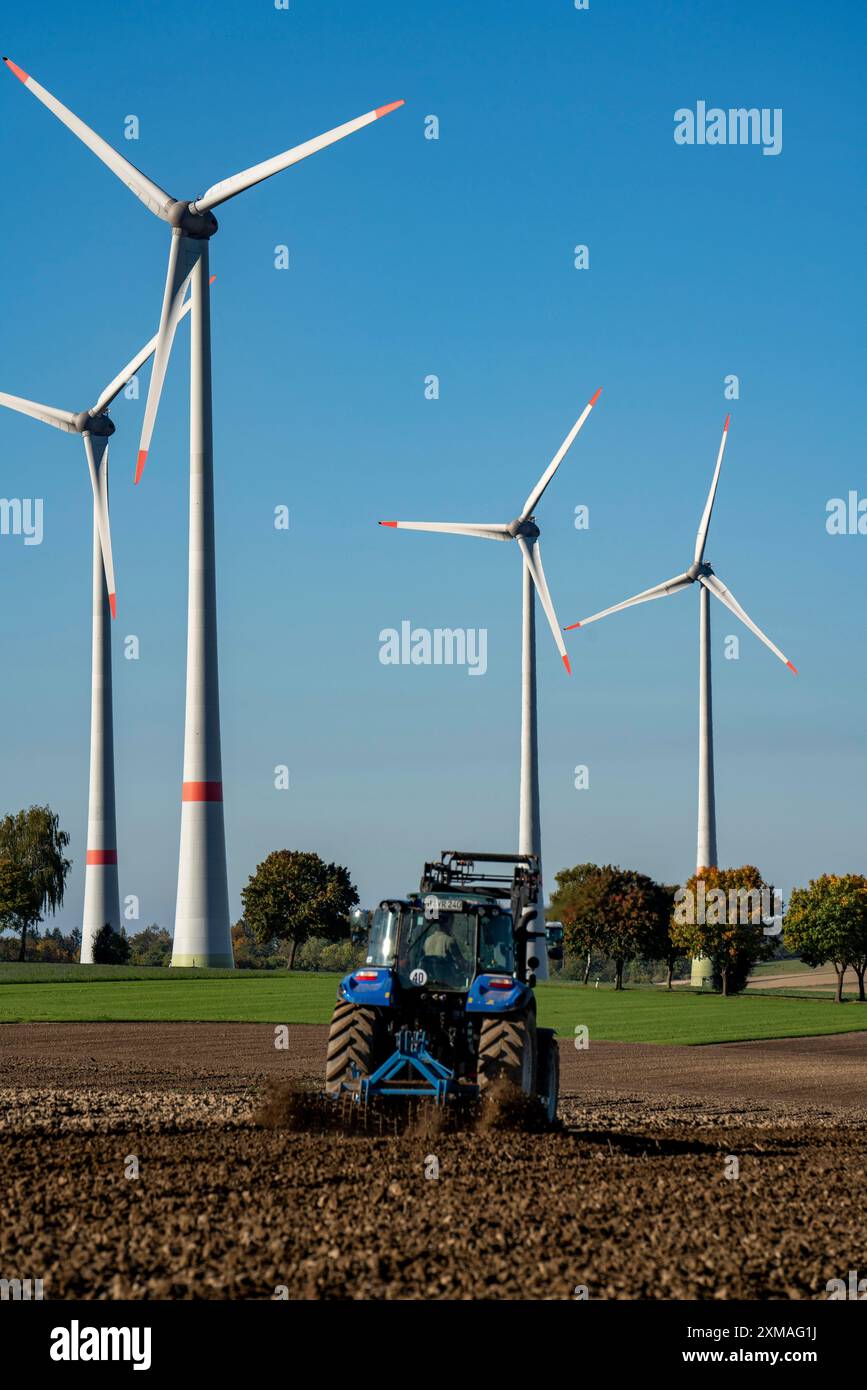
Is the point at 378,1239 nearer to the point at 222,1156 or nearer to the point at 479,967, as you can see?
the point at 222,1156

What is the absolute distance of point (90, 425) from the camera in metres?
86.8

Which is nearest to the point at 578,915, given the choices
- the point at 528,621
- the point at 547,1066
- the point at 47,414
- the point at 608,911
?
the point at 608,911

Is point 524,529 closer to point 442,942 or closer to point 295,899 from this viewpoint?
point 295,899

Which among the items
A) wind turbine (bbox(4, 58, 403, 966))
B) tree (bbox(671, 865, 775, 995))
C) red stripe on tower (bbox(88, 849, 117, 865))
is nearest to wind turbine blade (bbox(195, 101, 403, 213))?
wind turbine (bbox(4, 58, 403, 966))

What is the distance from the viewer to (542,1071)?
23.6 meters

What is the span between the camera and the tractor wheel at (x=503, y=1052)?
20719 millimetres

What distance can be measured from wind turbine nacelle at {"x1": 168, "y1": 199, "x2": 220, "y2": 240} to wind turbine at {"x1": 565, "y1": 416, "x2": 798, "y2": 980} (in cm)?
3567

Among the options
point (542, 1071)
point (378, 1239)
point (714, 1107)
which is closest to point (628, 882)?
point (714, 1107)

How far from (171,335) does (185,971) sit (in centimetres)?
3584

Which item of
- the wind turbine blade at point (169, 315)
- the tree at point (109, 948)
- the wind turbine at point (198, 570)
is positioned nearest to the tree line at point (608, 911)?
the tree at point (109, 948)

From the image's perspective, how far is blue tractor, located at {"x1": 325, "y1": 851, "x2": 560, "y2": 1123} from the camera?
68.4 ft

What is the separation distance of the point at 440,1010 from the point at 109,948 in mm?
82243

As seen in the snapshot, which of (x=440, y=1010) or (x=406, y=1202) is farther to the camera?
(x=440, y=1010)

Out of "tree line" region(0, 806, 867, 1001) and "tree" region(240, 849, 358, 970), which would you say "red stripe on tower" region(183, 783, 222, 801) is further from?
"tree" region(240, 849, 358, 970)
